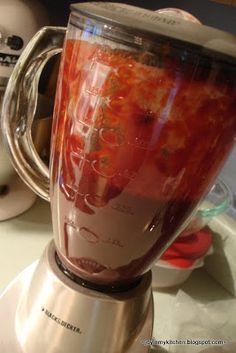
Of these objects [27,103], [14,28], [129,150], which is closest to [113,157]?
[129,150]

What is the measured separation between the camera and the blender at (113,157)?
268 millimetres

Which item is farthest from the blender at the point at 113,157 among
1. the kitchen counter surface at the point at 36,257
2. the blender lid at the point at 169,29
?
the kitchen counter surface at the point at 36,257

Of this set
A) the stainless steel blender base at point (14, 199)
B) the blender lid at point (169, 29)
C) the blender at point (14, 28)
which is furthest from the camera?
the stainless steel blender base at point (14, 199)

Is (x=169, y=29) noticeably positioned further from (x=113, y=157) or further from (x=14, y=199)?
(x=14, y=199)

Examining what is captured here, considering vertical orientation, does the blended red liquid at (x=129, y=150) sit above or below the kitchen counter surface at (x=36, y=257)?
above

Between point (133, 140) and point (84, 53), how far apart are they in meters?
0.07

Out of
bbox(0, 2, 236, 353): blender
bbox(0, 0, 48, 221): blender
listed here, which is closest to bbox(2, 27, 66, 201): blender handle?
bbox(0, 2, 236, 353): blender

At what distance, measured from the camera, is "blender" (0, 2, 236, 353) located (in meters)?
0.27

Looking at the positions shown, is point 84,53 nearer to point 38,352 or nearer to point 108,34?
point 108,34

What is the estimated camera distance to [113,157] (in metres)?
0.30

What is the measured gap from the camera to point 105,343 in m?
0.35

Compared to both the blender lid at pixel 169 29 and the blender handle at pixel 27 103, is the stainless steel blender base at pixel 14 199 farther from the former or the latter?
the blender lid at pixel 169 29

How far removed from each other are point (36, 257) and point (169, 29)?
41cm

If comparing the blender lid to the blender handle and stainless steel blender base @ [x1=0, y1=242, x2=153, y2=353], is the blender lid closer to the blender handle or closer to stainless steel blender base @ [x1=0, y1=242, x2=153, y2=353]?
the blender handle
